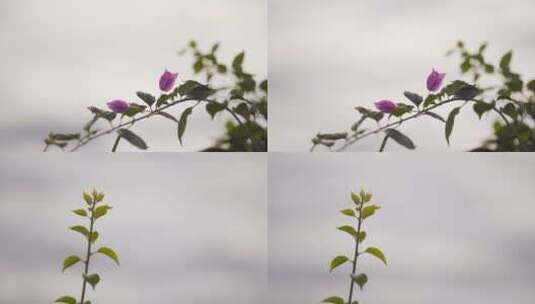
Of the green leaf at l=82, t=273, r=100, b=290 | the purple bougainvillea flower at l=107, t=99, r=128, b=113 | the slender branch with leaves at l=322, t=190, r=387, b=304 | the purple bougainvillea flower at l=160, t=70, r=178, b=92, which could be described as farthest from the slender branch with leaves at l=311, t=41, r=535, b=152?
the green leaf at l=82, t=273, r=100, b=290

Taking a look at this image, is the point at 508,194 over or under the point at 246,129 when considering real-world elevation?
under

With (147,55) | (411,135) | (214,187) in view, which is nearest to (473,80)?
(411,135)

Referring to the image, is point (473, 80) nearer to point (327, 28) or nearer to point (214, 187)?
point (327, 28)

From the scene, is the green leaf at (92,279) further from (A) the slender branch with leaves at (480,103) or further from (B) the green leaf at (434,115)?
(B) the green leaf at (434,115)

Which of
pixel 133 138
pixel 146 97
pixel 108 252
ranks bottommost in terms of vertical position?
pixel 108 252

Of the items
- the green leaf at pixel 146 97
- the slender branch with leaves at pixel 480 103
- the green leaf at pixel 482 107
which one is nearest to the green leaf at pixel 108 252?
the green leaf at pixel 146 97

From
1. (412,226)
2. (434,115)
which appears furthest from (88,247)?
(434,115)

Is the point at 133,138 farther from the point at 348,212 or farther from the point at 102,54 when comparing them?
the point at 348,212
